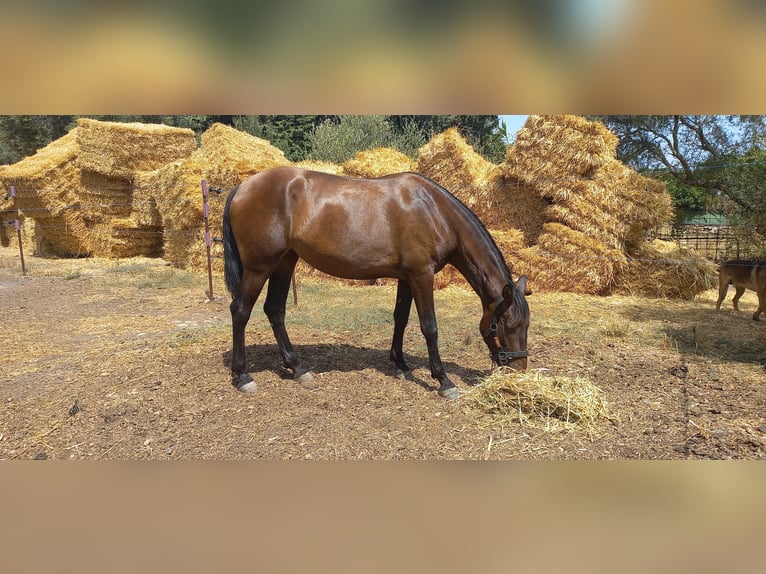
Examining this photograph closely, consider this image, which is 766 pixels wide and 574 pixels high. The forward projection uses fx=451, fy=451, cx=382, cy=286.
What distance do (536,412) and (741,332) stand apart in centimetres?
439

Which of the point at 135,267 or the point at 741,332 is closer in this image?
the point at 741,332

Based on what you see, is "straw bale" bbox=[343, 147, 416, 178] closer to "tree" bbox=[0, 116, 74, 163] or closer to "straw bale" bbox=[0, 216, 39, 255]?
"straw bale" bbox=[0, 216, 39, 255]

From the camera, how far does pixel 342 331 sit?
613cm

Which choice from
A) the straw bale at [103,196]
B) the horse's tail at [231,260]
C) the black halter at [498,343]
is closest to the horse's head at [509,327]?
the black halter at [498,343]

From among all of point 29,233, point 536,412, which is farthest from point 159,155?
point 536,412

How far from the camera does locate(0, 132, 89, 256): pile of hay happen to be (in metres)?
13.5

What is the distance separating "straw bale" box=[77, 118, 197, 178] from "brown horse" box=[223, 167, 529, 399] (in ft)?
38.3

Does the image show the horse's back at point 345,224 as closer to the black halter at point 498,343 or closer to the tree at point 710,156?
the black halter at point 498,343

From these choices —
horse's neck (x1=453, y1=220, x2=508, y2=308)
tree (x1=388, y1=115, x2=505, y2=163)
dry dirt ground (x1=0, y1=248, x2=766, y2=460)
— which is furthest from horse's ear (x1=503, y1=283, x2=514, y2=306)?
tree (x1=388, y1=115, x2=505, y2=163)

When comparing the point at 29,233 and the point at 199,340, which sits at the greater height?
the point at 29,233

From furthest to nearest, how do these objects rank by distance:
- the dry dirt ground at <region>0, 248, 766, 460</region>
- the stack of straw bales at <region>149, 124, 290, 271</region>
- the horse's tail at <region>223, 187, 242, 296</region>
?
1. the stack of straw bales at <region>149, 124, 290, 271</region>
2. the horse's tail at <region>223, 187, 242, 296</region>
3. the dry dirt ground at <region>0, 248, 766, 460</region>

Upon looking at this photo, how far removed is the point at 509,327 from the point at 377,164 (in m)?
7.35

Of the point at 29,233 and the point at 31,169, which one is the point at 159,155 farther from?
the point at 29,233

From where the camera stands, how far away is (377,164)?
10.4m
